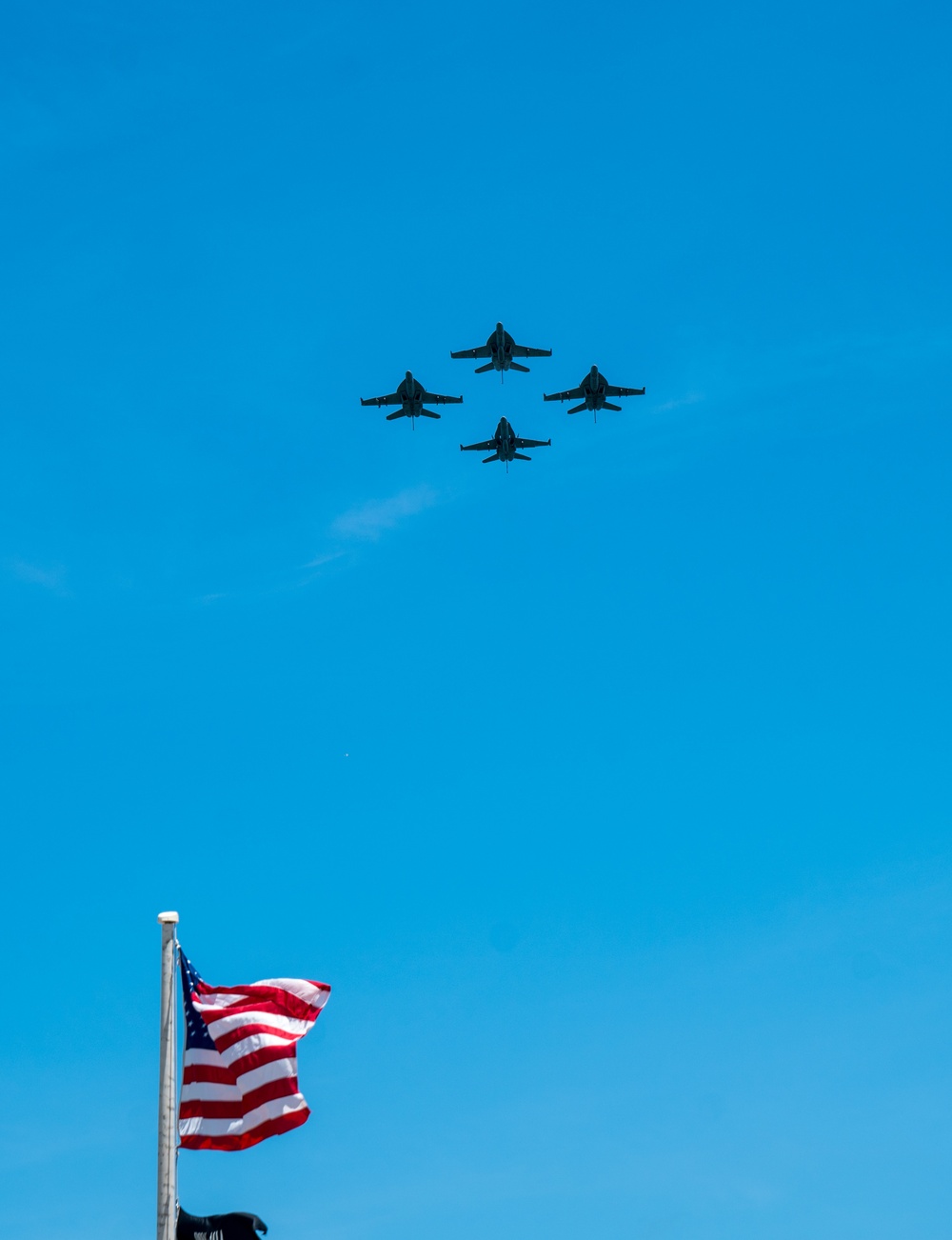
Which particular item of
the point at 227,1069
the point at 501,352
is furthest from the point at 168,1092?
the point at 501,352

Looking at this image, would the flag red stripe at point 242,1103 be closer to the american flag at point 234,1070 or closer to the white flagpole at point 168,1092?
the american flag at point 234,1070

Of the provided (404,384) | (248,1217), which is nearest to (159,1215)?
(248,1217)

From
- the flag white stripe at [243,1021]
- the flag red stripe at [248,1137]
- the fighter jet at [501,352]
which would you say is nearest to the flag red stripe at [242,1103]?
the flag red stripe at [248,1137]

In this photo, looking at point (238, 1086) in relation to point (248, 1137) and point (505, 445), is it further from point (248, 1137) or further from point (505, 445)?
point (505, 445)

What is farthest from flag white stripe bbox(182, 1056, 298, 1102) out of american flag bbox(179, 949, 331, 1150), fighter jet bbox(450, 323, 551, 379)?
fighter jet bbox(450, 323, 551, 379)

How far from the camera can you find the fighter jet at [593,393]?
119 m

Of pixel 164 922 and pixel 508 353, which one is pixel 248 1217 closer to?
pixel 164 922

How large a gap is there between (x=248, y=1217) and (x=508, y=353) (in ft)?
306

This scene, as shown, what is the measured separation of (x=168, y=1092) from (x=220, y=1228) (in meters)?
2.67

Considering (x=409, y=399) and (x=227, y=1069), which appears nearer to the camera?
(x=227, y=1069)

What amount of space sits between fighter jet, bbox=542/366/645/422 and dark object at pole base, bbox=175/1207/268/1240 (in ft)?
314

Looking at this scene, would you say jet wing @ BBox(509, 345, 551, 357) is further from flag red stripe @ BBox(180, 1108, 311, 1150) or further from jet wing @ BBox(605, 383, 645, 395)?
flag red stripe @ BBox(180, 1108, 311, 1150)

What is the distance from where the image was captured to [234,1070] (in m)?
28.9

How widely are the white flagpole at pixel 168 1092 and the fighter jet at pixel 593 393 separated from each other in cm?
9494
